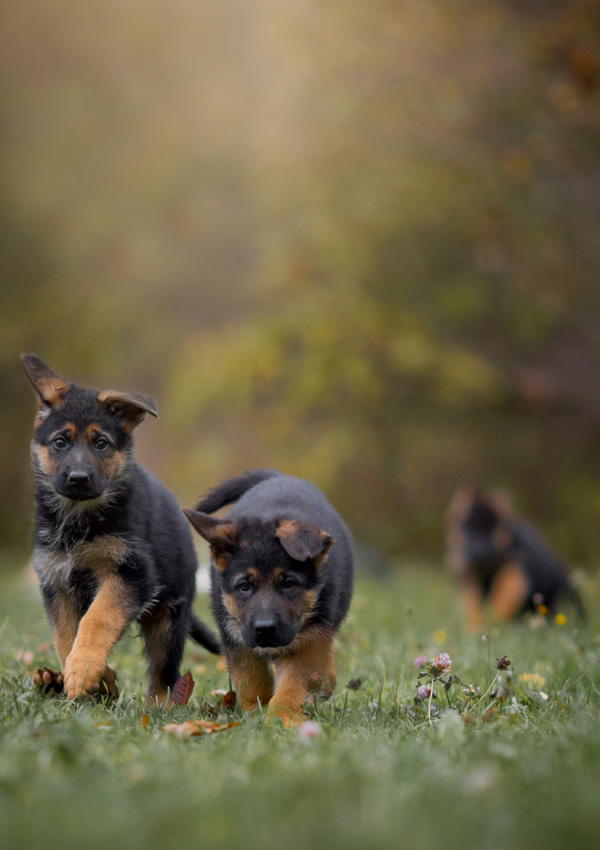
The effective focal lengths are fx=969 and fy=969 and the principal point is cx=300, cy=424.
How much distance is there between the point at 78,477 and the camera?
13.3ft

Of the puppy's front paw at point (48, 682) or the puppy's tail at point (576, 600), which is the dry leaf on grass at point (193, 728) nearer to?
the puppy's front paw at point (48, 682)

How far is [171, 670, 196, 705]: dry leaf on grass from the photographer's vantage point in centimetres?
393

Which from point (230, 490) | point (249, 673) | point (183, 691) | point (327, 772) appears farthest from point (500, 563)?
point (327, 772)

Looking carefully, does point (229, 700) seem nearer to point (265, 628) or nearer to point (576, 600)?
point (265, 628)

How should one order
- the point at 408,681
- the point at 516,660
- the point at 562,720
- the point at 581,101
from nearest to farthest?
the point at 562,720 → the point at 408,681 → the point at 516,660 → the point at 581,101

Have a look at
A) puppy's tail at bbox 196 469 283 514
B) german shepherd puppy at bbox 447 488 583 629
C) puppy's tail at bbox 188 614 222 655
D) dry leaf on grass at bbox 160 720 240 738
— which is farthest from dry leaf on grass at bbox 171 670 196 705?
german shepherd puppy at bbox 447 488 583 629

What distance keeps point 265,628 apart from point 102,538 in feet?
2.76

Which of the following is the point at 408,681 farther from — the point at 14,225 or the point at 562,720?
the point at 14,225

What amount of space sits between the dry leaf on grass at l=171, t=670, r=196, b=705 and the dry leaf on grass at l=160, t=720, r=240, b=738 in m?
0.60

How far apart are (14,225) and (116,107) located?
9.08 ft

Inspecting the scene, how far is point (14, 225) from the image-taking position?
46.7 ft

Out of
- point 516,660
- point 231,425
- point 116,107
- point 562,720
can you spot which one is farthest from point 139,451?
point 562,720

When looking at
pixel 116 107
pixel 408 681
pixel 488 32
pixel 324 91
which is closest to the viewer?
pixel 408 681

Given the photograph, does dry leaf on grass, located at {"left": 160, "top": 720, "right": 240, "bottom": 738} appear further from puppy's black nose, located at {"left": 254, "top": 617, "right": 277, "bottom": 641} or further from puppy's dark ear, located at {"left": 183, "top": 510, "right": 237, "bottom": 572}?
puppy's dark ear, located at {"left": 183, "top": 510, "right": 237, "bottom": 572}
